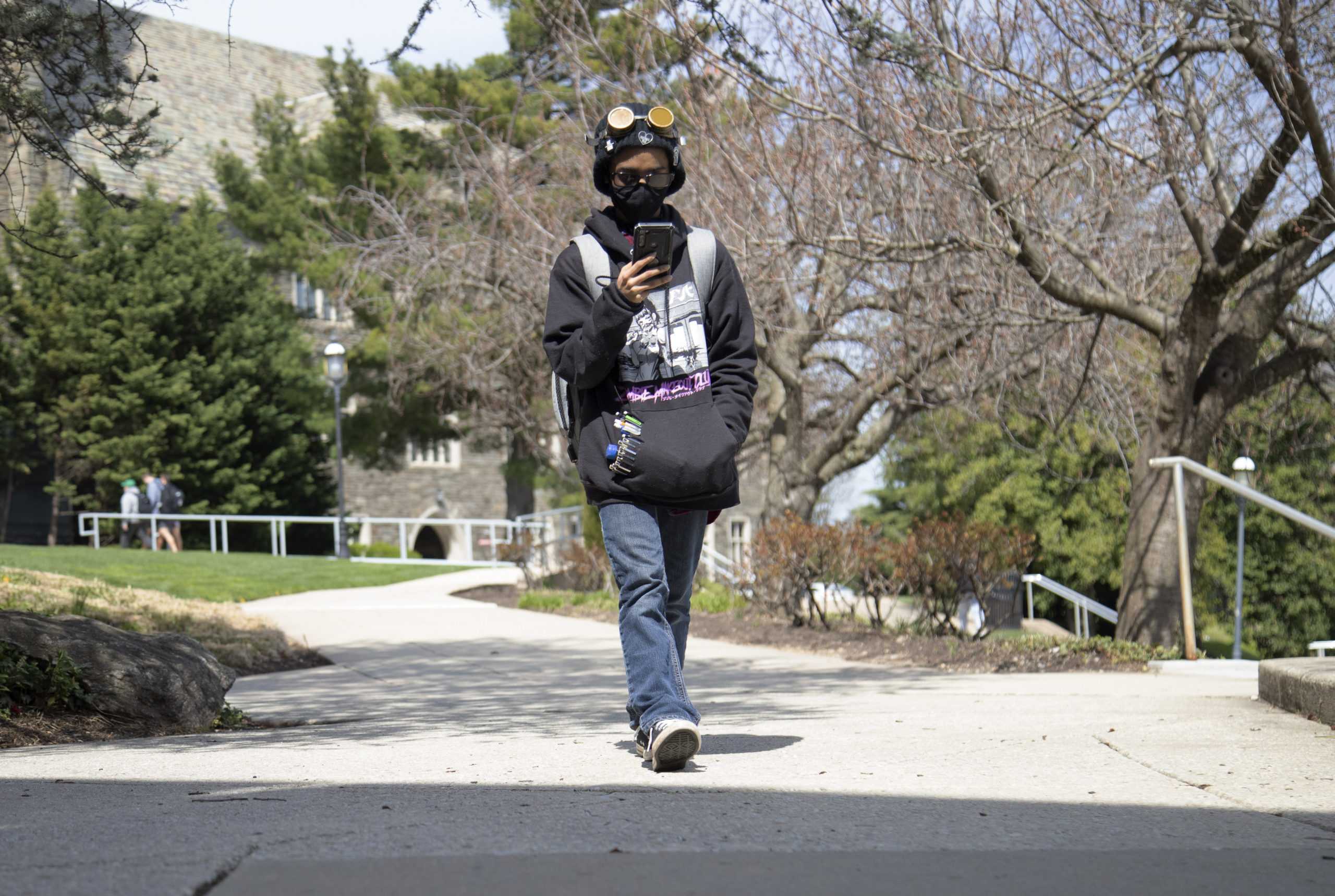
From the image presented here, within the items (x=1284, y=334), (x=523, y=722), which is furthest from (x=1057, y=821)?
(x=1284, y=334)

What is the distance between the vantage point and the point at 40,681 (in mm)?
5070

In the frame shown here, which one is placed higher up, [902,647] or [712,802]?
[712,802]

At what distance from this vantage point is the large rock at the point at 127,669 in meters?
5.15

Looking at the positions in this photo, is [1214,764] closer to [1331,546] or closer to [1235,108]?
[1235,108]

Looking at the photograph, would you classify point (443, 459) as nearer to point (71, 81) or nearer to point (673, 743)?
point (71, 81)

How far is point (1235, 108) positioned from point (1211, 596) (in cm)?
2208

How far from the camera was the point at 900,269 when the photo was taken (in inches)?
445

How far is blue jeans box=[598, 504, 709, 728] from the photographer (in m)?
4.00

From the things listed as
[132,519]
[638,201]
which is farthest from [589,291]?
[132,519]

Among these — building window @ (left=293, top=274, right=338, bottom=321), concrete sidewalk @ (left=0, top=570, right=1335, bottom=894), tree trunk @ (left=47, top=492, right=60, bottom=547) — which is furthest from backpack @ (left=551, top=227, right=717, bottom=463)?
building window @ (left=293, top=274, right=338, bottom=321)

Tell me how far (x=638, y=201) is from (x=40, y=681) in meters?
2.87

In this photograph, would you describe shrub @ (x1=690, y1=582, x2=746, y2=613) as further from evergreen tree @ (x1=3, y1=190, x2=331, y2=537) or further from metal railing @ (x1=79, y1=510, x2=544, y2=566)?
evergreen tree @ (x1=3, y1=190, x2=331, y2=537)

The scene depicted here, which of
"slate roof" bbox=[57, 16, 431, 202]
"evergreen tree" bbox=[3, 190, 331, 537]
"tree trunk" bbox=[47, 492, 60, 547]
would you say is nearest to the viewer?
"evergreen tree" bbox=[3, 190, 331, 537]

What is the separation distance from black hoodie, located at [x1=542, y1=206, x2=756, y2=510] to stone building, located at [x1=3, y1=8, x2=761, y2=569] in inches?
1133
